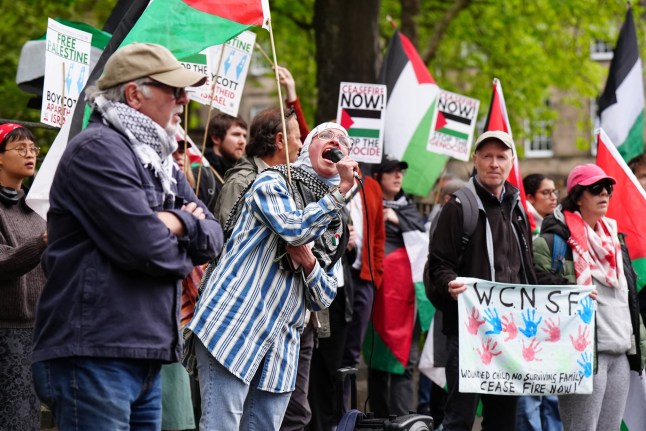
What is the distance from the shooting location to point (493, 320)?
690cm

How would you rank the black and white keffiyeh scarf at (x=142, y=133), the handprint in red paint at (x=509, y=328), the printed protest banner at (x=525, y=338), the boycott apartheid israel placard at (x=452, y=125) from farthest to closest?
the boycott apartheid israel placard at (x=452, y=125) → the handprint in red paint at (x=509, y=328) → the printed protest banner at (x=525, y=338) → the black and white keffiyeh scarf at (x=142, y=133)

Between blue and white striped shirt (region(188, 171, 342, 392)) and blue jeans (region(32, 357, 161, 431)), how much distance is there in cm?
104

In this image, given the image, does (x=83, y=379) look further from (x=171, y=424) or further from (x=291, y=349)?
(x=171, y=424)

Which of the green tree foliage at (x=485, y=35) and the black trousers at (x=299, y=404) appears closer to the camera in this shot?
the black trousers at (x=299, y=404)

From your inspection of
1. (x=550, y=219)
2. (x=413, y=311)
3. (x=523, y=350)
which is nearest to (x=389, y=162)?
(x=413, y=311)

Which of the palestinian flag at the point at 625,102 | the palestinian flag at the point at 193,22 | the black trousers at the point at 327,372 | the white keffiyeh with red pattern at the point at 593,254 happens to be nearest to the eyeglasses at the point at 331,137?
the palestinian flag at the point at 193,22

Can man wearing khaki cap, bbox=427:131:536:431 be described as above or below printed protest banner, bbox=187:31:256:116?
below

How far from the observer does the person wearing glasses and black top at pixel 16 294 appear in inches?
237

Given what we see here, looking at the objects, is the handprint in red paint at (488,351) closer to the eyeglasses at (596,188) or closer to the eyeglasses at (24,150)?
the eyeglasses at (596,188)

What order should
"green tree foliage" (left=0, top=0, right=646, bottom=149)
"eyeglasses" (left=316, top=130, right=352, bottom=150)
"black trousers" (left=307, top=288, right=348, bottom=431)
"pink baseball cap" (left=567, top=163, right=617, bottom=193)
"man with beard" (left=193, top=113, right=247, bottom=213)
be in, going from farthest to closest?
1. "green tree foliage" (left=0, top=0, right=646, bottom=149)
2. "man with beard" (left=193, top=113, right=247, bottom=213)
3. "black trousers" (left=307, top=288, right=348, bottom=431)
4. "pink baseball cap" (left=567, top=163, right=617, bottom=193)
5. "eyeglasses" (left=316, top=130, right=352, bottom=150)

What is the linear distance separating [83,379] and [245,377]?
1.24 m

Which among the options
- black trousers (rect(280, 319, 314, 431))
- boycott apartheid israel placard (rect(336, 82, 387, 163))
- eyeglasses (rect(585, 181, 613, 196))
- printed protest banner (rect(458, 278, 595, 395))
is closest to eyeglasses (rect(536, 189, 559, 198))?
boycott apartheid israel placard (rect(336, 82, 387, 163))

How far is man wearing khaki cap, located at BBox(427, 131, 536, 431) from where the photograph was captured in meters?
6.91

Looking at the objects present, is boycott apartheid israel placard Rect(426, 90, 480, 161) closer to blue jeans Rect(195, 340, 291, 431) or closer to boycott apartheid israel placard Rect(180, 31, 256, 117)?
boycott apartheid israel placard Rect(180, 31, 256, 117)
